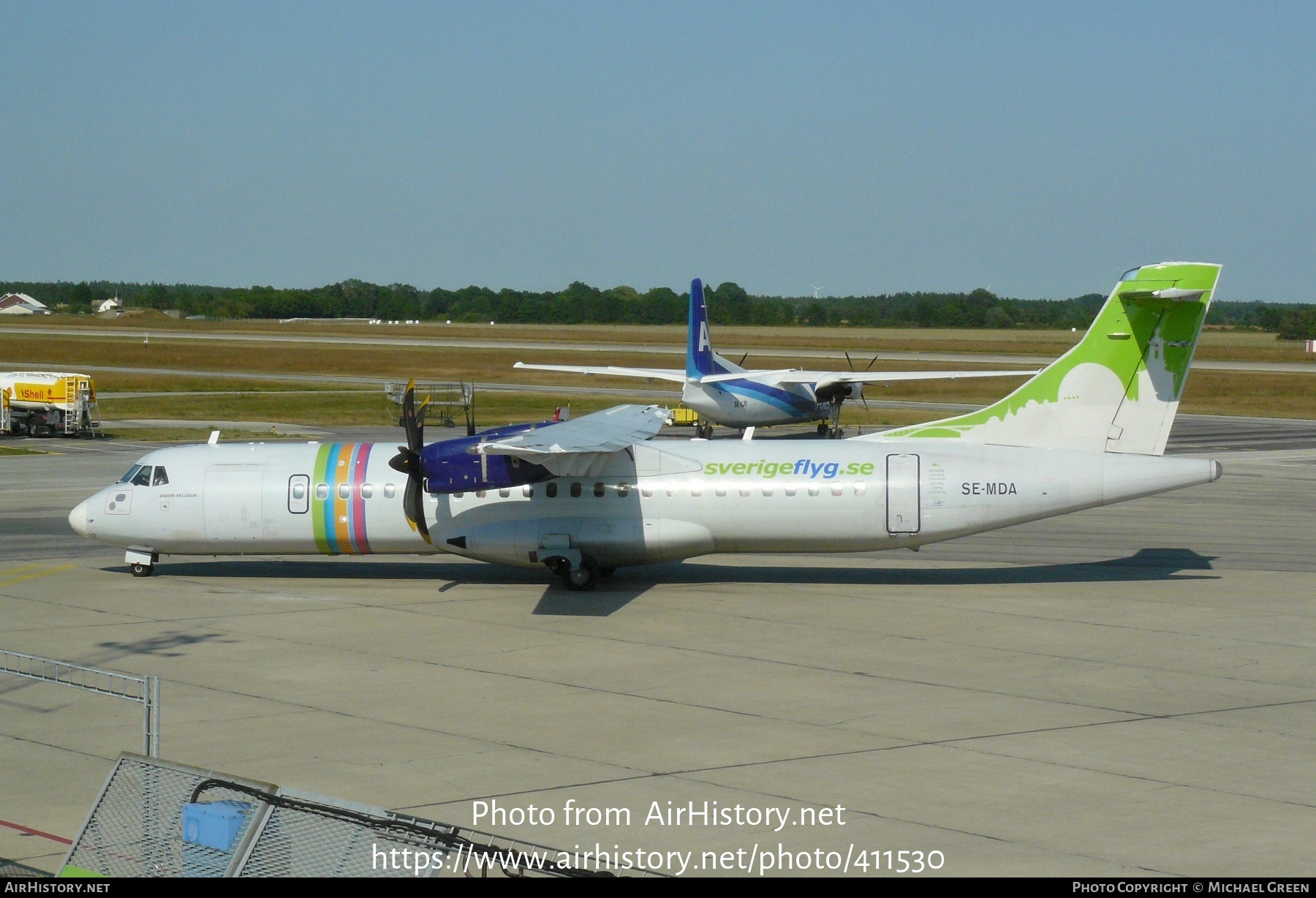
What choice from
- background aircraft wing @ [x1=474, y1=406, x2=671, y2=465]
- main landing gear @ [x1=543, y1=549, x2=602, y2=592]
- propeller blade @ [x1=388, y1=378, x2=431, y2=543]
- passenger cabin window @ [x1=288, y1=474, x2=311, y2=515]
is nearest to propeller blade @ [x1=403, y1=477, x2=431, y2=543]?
propeller blade @ [x1=388, y1=378, x2=431, y2=543]

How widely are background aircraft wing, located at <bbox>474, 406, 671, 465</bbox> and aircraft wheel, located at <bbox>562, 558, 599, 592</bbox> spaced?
2.73 m

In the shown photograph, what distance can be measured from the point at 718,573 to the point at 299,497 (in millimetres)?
9165

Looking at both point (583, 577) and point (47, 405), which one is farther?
point (47, 405)

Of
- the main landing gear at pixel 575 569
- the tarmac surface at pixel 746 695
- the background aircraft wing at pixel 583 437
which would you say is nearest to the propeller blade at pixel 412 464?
the tarmac surface at pixel 746 695

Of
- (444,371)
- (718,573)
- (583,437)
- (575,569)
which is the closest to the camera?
(583,437)

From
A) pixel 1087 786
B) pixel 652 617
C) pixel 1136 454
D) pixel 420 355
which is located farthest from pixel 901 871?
pixel 420 355

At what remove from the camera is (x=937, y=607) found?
Answer: 23516 mm

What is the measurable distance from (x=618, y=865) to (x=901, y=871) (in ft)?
8.56

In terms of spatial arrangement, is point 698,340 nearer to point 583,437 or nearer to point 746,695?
point 583,437

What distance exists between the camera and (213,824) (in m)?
7.50

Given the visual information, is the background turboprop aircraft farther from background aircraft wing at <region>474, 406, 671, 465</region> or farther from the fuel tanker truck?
background aircraft wing at <region>474, 406, 671, 465</region>

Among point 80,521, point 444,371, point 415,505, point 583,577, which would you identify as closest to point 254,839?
point 415,505

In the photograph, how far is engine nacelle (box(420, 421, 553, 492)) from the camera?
75.0ft

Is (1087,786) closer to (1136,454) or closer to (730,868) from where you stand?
(730,868)
